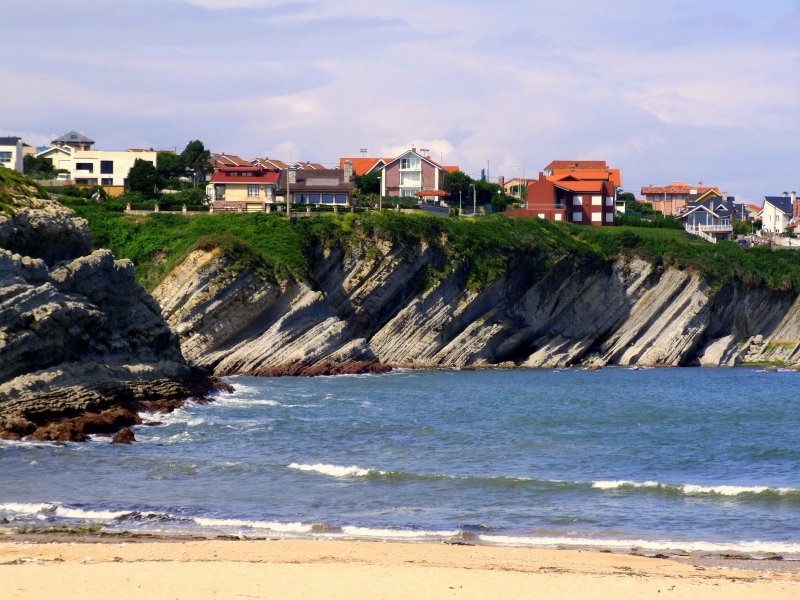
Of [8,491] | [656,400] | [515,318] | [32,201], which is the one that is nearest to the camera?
[8,491]

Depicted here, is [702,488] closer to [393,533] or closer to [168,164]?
[393,533]

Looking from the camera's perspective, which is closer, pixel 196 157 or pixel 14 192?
pixel 14 192

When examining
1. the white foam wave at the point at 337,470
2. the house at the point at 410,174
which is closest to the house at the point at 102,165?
the house at the point at 410,174

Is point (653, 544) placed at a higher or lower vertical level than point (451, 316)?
lower

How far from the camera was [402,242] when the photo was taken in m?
71.1

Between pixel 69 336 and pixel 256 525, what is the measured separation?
57.1 feet

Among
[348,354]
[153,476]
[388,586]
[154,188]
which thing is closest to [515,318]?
[348,354]

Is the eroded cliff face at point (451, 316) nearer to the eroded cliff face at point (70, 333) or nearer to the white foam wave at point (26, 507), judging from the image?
the eroded cliff face at point (70, 333)

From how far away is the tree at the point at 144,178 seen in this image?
319ft

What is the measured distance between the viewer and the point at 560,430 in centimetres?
4247

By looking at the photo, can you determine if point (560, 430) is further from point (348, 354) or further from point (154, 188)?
point (154, 188)

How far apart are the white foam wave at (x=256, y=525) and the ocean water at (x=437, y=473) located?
47mm

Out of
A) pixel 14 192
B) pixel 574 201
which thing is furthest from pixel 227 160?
pixel 14 192

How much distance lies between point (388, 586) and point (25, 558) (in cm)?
664
